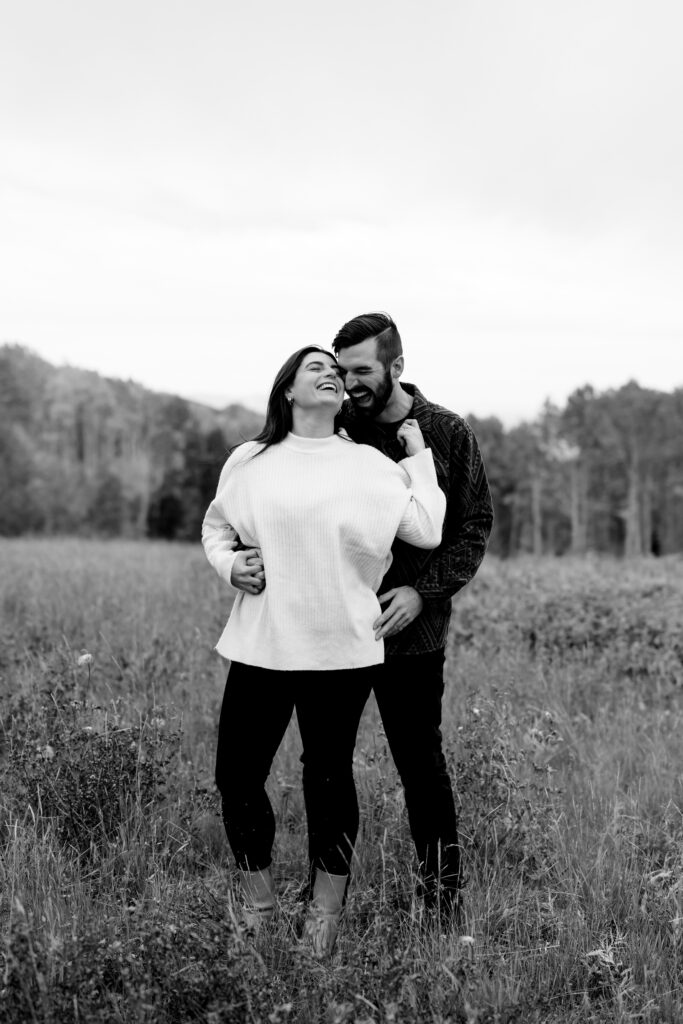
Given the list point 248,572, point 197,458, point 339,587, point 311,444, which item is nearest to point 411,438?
point 311,444

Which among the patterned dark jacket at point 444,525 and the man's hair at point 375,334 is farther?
the patterned dark jacket at point 444,525

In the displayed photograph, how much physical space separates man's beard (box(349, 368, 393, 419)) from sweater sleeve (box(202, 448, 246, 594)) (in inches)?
18.3

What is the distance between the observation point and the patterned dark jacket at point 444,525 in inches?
111

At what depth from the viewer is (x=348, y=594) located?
8.80ft

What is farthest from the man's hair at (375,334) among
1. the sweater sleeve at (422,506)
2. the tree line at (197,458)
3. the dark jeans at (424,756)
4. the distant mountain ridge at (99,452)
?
the tree line at (197,458)

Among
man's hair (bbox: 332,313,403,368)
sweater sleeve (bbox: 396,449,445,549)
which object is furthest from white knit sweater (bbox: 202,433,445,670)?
man's hair (bbox: 332,313,403,368)

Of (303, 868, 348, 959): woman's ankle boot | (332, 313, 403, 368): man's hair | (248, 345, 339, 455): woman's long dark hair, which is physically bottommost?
(303, 868, 348, 959): woman's ankle boot

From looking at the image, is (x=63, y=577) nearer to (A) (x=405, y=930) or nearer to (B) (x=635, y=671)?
(B) (x=635, y=671)

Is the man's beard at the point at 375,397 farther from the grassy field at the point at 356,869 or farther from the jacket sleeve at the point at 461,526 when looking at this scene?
the grassy field at the point at 356,869

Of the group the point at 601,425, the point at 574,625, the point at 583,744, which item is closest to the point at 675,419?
the point at 601,425

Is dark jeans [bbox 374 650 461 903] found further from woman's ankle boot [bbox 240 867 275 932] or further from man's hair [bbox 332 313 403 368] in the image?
man's hair [bbox 332 313 403 368]

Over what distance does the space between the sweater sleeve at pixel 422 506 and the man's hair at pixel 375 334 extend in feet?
1.11

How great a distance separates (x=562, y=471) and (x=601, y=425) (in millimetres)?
5647

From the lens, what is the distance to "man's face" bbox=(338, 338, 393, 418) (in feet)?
8.88
